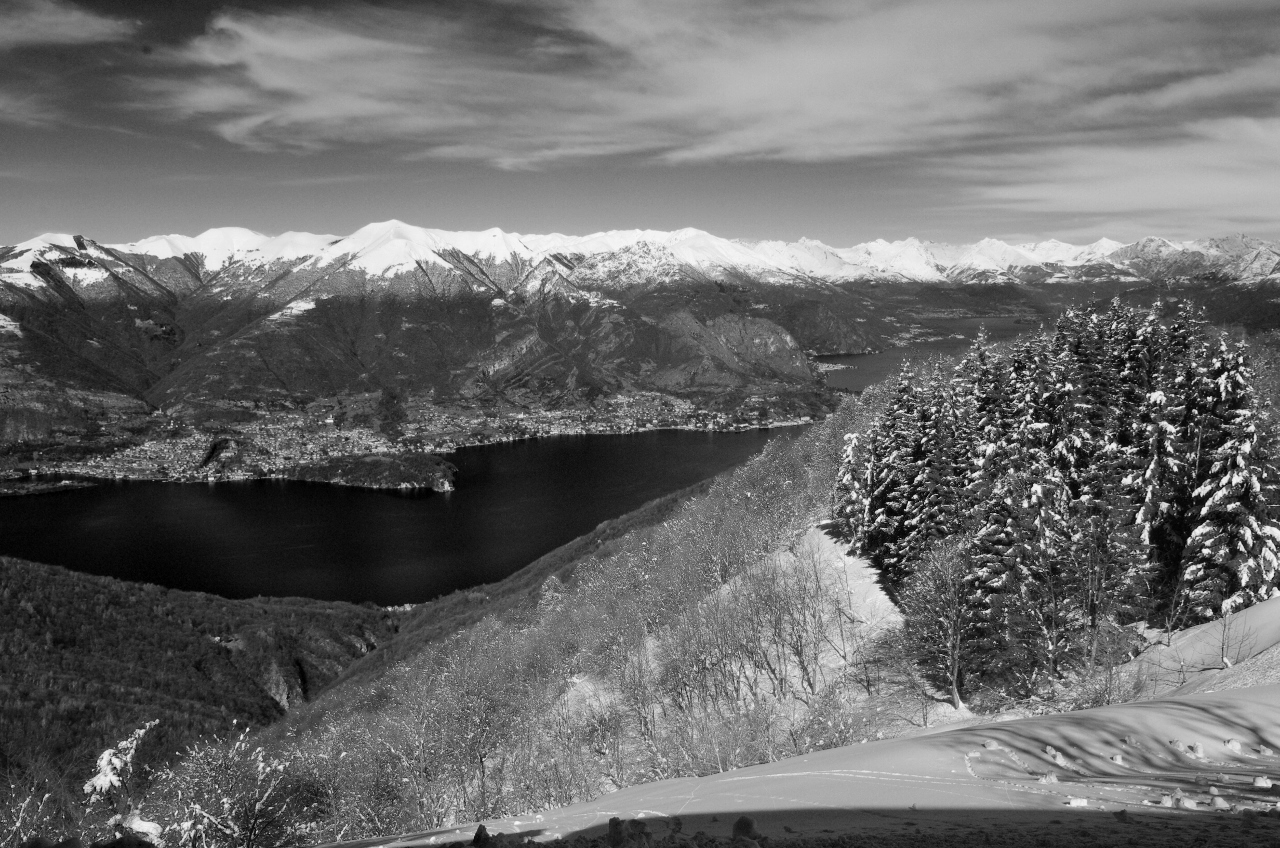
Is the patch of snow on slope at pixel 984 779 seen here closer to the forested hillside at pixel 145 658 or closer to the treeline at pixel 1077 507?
the treeline at pixel 1077 507

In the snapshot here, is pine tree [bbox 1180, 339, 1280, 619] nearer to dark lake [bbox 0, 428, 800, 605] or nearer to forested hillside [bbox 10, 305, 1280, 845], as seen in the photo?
forested hillside [bbox 10, 305, 1280, 845]

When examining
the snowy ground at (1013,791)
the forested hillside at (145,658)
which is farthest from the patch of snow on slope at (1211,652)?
the forested hillside at (145,658)

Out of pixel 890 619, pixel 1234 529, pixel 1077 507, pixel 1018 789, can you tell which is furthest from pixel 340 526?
pixel 1018 789

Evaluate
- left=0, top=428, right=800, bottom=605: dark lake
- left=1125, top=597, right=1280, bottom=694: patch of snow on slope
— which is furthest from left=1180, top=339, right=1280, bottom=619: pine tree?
left=0, top=428, right=800, bottom=605: dark lake

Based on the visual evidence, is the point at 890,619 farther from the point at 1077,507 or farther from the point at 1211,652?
the point at 1211,652

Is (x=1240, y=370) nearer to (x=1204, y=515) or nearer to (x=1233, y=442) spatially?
(x=1233, y=442)

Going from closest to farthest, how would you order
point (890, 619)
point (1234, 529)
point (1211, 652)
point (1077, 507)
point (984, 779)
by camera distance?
point (984, 779) < point (1211, 652) < point (1234, 529) < point (1077, 507) < point (890, 619)

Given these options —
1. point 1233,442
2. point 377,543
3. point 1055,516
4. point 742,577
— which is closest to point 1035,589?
point 1055,516
